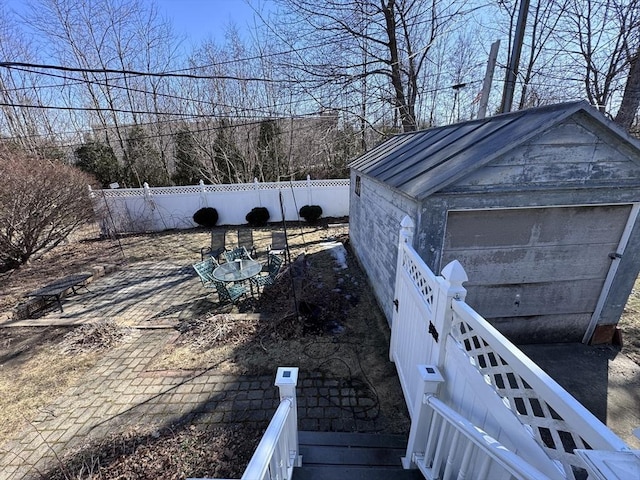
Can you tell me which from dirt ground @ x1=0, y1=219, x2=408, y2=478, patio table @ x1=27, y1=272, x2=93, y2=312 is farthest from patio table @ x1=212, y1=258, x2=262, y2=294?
patio table @ x1=27, y1=272, x2=93, y2=312

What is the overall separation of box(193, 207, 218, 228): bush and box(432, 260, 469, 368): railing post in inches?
467

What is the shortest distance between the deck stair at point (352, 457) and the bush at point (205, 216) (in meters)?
10.9

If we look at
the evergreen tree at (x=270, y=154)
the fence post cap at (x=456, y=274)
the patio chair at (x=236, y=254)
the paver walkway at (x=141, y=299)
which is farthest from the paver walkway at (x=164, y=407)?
the evergreen tree at (x=270, y=154)

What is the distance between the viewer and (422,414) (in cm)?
227

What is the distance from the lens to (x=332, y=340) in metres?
4.66

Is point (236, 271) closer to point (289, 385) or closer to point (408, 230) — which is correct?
point (408, 230)

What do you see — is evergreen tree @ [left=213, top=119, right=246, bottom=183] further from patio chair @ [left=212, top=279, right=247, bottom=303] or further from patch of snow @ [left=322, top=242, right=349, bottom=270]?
patio chair @ [left=212, top=279, right=247, bottom=303]

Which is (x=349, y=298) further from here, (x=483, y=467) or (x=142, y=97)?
(x=142, y=97)

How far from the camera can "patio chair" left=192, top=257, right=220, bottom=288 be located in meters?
6.25

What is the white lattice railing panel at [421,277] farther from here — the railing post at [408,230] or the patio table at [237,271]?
the patio table at [237,271]

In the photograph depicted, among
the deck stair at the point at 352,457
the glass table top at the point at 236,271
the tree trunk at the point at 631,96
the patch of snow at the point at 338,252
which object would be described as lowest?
the patch of snow at the point at 338,252

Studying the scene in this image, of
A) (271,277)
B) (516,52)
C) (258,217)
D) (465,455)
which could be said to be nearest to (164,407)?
(271,277)

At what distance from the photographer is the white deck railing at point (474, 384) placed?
1139mm

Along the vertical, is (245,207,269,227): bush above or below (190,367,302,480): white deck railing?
below
